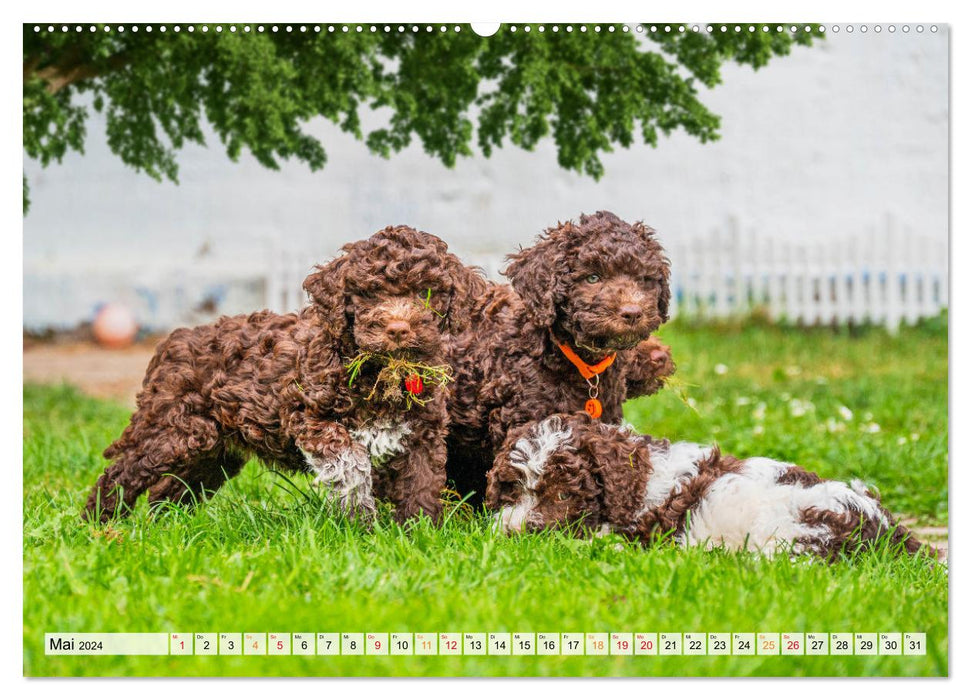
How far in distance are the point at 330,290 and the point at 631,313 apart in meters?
1.09

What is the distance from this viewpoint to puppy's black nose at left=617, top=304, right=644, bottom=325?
12.8ft

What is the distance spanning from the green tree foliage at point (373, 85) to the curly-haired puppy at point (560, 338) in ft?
2.21

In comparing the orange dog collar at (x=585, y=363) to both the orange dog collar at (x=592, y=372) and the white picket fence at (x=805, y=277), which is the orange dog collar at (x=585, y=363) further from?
the white picket fence at (x=805, y=277)

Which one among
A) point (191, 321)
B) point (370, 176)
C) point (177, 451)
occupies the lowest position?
point (177, 451)

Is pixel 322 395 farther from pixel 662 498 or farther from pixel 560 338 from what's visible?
pixel 662 498

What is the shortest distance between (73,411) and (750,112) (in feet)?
14.1

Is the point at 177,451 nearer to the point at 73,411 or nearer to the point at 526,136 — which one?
the point at 526,136

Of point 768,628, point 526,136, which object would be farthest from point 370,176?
point 768,628

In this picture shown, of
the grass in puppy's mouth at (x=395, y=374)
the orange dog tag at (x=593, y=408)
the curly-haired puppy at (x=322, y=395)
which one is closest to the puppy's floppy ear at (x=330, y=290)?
the curly-haired puppy at (x=322, y=395)

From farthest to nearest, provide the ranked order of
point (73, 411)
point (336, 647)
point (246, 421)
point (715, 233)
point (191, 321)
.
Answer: point (715, 233) → point (73, 411) → point (191, 321) → point (246, 421) → point (336, 647)

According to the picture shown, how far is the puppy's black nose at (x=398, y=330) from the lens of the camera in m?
3.58

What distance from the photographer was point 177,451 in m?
4.30

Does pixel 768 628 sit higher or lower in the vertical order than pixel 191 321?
lower
